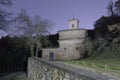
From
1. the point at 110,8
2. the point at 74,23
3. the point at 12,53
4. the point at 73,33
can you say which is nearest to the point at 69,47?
the point at 73,33

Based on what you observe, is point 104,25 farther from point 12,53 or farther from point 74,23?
point 12,53

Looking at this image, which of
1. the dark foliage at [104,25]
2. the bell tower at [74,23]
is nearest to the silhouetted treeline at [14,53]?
the bell tower at [74,23]

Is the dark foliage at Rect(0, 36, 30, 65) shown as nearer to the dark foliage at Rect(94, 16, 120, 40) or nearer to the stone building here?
the stone building

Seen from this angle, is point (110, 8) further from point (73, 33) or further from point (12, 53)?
point (12, 53)

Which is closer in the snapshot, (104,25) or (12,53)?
(104,25)

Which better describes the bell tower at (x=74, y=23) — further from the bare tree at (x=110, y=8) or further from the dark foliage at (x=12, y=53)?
the dark foliage at (x=12, y=53)

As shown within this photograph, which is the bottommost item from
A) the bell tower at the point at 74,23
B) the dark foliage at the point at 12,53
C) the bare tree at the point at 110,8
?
the dark foliage at the point at 12,53

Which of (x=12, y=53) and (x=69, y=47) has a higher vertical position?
(x=69, y=47)

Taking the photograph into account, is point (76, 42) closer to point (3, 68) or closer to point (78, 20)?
point (78, 20)

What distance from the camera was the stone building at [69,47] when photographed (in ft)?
136

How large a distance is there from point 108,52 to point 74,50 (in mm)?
11316

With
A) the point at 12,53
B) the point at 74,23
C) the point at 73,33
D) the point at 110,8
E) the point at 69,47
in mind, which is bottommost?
the point at 12,53

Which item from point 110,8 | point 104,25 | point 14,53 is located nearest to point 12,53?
point 14,53

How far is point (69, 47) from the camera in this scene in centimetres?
4231
